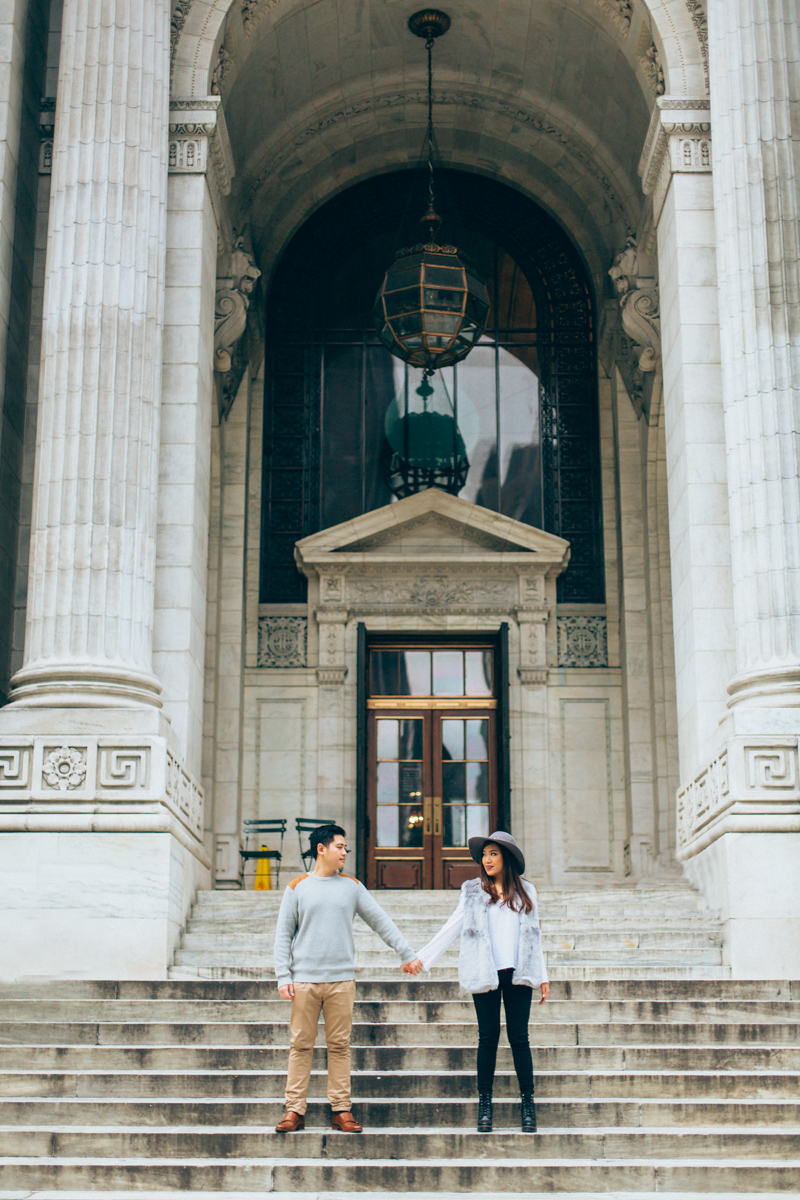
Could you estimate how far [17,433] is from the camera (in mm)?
14828

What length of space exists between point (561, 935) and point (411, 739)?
764 cm

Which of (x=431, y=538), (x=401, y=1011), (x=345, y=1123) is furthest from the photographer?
(x=431, y=538)

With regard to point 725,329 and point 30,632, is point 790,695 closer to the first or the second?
point 725,329

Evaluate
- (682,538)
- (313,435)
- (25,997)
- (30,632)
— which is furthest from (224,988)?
(313,435)

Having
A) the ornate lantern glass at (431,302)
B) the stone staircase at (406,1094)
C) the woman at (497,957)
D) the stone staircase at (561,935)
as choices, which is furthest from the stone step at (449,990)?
the ornate lantern glass at (431,302)

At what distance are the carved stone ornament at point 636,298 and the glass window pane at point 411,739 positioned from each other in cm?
604

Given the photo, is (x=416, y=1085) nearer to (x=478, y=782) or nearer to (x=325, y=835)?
(x=325, y=835)

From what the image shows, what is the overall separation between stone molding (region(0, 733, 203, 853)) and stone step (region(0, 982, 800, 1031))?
2278 millimetres

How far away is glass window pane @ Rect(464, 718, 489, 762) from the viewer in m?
19.4

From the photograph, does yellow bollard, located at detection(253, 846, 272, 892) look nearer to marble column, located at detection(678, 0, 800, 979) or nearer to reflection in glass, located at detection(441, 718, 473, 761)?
reflection in glass, located at detection(441, 718, 473, 761)

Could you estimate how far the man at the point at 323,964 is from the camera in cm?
783

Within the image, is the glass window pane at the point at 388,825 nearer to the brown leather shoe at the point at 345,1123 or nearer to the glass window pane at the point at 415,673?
the glass window pane at the point at 415,673

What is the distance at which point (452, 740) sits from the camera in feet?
63.9
